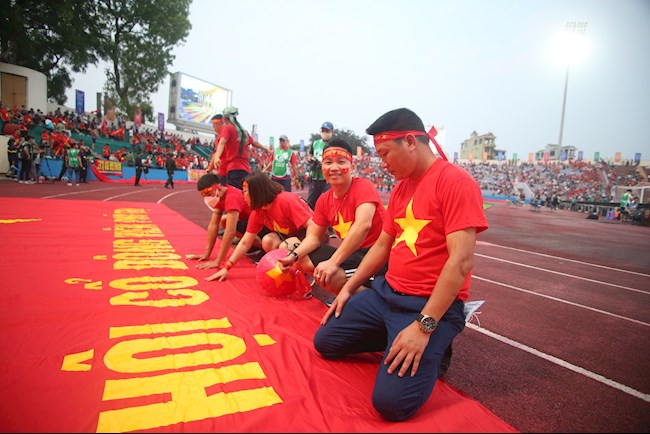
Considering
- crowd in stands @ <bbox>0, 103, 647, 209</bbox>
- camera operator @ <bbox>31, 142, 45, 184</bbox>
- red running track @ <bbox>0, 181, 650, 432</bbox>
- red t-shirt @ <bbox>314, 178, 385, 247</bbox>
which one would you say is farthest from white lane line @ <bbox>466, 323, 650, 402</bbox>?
camera operator @ <bbox>31, 142, 45, 184</bbox>

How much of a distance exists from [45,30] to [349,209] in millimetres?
29631

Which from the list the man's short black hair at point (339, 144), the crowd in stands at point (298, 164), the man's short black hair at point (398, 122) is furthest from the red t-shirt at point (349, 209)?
the crowd in stands at point (298, 164)

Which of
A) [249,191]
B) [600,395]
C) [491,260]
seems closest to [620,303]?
[491,260]

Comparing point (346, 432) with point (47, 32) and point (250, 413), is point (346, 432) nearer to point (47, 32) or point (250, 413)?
point (250, 413)

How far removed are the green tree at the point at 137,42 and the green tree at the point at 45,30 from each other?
1.26 m

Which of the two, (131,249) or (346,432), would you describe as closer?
(346,432)

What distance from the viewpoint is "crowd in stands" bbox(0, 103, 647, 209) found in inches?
680

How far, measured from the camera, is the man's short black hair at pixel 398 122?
1907 mm

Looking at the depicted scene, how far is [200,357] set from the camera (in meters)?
2.09

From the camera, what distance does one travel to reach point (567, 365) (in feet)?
8.04

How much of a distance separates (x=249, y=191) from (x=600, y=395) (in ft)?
10.4

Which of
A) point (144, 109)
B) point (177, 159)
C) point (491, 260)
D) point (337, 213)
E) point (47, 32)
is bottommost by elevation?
point (491, 260)

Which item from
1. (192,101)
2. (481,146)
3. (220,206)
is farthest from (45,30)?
(481,146)

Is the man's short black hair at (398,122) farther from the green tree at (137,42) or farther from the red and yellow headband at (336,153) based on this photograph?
the green tree at (137,42)
